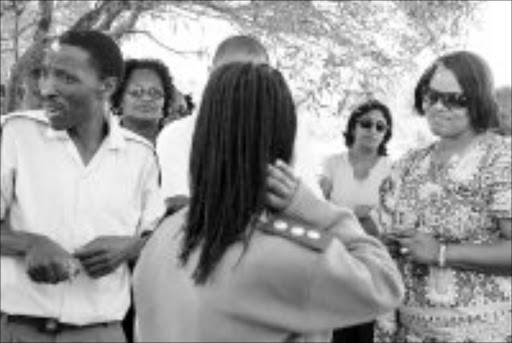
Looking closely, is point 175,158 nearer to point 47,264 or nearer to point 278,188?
point 47,264

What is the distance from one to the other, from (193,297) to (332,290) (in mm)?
327

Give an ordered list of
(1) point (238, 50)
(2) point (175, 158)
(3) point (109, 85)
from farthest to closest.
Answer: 1. (1) point (238, 50)
2. (2) point (175, 158)
3. (3) point (109, 85)

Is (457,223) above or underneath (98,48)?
underneath

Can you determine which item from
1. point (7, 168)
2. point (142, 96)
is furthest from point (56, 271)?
point (142, 96)

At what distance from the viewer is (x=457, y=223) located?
3.62 meters

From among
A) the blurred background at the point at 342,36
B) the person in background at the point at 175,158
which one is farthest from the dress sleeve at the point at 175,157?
the blurred background at the point at 342,36

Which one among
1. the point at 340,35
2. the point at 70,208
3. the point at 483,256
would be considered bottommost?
the point at 483,256

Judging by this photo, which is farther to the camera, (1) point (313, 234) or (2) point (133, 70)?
(2) point (133, 70)

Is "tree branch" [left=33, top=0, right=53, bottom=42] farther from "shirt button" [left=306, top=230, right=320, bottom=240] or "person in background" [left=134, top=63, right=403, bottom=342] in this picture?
"shirt button" [left=306, top=230, right=320, bottom=240]

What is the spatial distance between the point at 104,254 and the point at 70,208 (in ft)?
0.65

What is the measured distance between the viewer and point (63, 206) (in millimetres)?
3555

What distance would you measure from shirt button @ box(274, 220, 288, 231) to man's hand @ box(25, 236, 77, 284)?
1.22m

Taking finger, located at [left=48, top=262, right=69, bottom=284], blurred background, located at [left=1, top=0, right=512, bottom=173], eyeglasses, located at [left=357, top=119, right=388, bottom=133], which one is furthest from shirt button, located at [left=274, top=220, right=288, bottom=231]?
blurred background, located at [left=1, top=0, right=512, bottom=173]


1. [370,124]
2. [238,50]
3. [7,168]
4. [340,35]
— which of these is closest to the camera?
[7,168]
